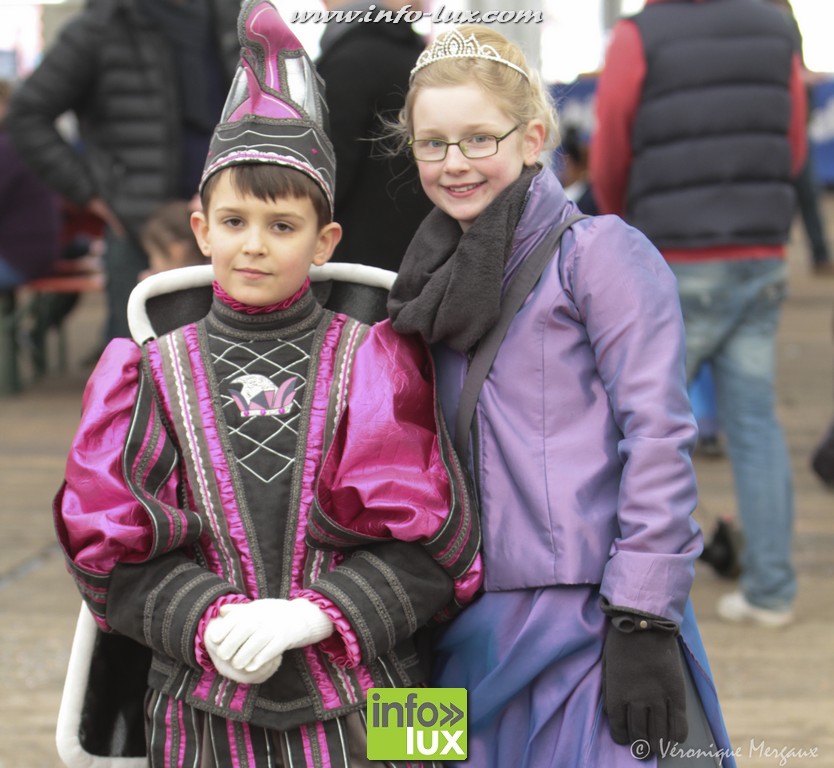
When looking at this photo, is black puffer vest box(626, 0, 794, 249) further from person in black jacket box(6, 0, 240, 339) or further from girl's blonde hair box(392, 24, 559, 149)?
girl's blonde hair box(392, 24, 559, 149)

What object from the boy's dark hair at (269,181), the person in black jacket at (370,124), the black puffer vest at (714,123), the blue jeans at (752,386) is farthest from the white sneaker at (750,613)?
the boy's dark hair at (269,181)

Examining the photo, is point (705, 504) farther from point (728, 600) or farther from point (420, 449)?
point (420, 449)

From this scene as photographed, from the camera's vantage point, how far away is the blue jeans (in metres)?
3.97

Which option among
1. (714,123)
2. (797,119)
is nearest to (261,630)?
(714,123)

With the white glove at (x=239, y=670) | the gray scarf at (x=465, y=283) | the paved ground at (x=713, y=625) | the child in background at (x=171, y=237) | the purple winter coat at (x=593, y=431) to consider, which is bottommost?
the paved ground at (x=713, y=625)

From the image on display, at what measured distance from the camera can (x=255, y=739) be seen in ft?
7.02

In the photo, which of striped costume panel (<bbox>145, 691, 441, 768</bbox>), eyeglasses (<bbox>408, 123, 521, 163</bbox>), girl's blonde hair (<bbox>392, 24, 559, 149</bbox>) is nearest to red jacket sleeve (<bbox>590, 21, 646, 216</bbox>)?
girl's blonde hair (<bbox>392, 24, 559, 149</bbox>)

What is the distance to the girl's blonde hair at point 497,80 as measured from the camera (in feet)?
7.30

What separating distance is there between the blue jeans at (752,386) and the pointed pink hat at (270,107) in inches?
79.2

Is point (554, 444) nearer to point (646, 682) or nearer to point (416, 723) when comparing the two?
point (646, 682)

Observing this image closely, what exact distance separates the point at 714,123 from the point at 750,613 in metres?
1.53

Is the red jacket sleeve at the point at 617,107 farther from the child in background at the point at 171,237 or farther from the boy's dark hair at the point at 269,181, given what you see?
the boy's dark hair at the point at 269,181

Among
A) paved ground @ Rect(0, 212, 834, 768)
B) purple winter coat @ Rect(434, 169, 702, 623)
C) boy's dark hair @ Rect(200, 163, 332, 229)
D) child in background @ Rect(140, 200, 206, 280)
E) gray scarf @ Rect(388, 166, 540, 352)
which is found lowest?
paved ground @ Rect(0, 212, 834, 768)

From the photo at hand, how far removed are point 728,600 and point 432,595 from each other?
2.26m
